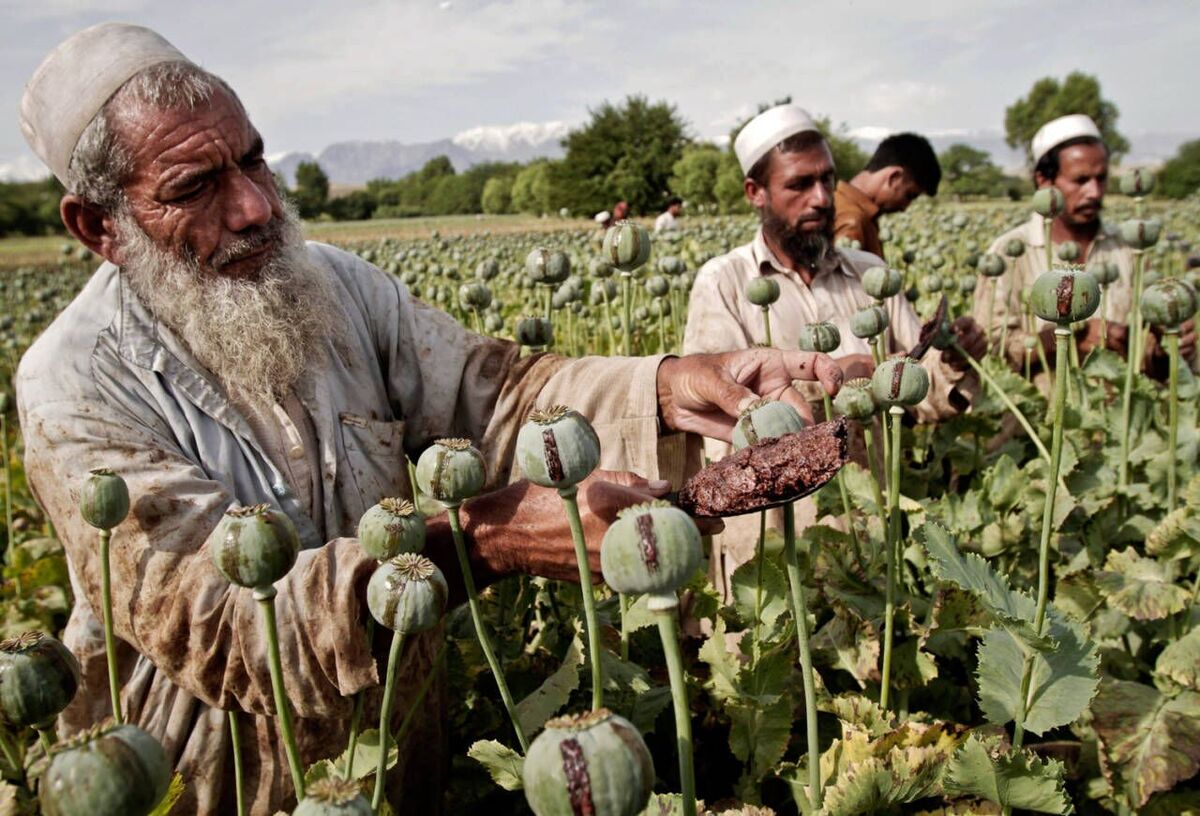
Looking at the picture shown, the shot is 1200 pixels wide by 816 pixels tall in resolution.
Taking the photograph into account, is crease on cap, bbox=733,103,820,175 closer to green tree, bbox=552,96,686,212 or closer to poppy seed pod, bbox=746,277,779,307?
poppy seed pod, bbox=746,277,779,307

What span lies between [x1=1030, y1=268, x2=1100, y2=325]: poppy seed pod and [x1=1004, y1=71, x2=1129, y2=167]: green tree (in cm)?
8990

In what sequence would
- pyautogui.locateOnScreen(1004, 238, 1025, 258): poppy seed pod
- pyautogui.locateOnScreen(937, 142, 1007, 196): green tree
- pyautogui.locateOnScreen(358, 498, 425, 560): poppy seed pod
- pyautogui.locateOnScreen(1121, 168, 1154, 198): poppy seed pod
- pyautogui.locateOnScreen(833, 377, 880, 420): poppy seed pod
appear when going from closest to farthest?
pyautogui.locateOnScreen(358, 498, 425, 560): poppy seed pod, pyautogui.locateOnScreen(833, 377, 880, 420): poppy seed pod, pyautogui.locateOnScreen(1121, 168, 1154, 198): poppy seed pod, pyautogui.locateOnScreen(1004, 238, 1025, 258): poppy seed pod, pyautogui.locateOnScreen(937, 142, 1007, 196): green tree

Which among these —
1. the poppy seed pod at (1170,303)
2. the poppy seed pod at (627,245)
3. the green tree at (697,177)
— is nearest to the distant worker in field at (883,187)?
the poppy seed pod at (627,245)

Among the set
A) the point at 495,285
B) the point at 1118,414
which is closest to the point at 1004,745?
the point at 1118,414

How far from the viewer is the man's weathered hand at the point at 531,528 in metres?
1.62

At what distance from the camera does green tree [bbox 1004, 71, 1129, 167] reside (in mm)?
84625

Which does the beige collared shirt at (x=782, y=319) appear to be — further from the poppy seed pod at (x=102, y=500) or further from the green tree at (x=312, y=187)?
the green tree at (x=312, y=187)

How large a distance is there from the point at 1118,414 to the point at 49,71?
10.1ft

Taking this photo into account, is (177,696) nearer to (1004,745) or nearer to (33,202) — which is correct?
(1004,745)

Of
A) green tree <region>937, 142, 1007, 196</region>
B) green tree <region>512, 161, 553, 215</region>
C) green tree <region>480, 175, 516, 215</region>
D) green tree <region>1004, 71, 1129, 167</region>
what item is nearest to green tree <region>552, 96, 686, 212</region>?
green tree <region>512, 161, 553, 215</region>

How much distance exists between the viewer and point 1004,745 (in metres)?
1.75

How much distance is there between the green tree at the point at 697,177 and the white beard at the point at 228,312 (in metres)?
36.2

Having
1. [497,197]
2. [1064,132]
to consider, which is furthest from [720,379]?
[497,197]

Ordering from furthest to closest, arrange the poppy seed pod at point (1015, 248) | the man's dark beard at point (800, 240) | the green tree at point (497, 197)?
the green tree at point (497, 197) < the poppy seed pod at point (1015, 248) < the man's dark beard at point (800, 240)
